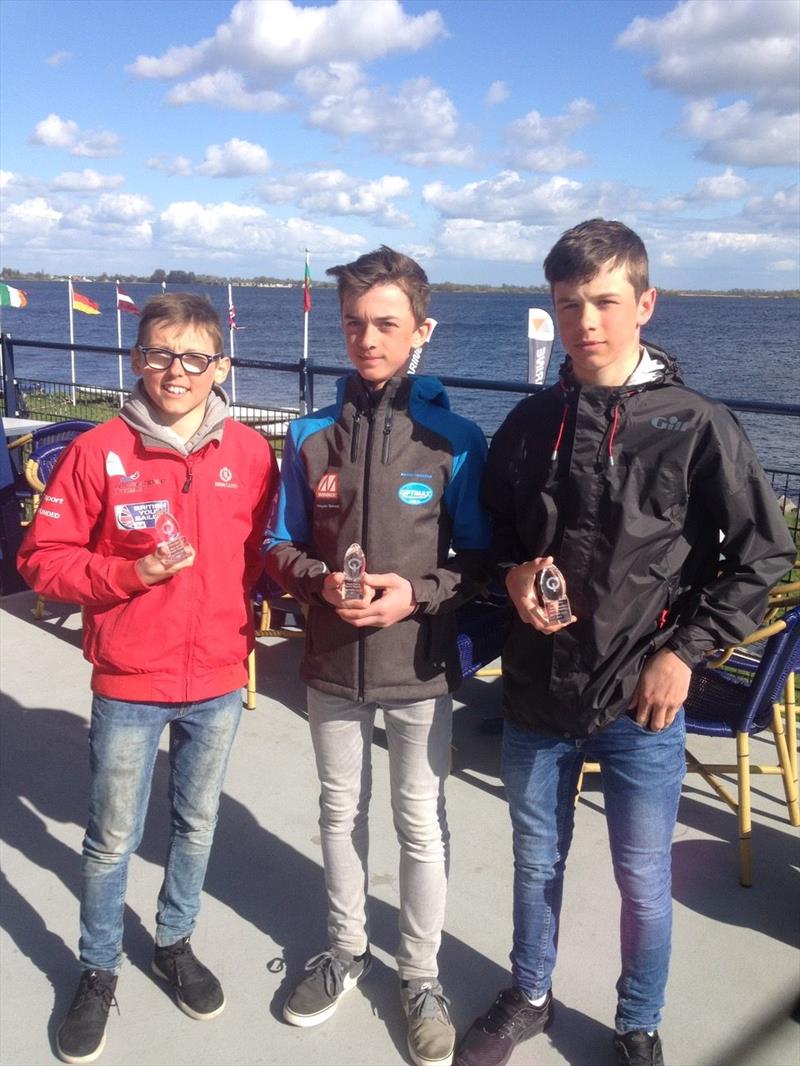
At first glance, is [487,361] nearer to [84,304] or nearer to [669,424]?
[84,304]

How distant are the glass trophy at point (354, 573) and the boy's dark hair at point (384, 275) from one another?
2.00 ft

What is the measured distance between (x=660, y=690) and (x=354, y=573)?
28.6 inches

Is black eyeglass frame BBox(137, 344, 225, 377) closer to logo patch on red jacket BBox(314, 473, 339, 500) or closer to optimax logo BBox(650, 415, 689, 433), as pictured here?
logo patch on red jacket BBox(314, 473, 339, 500)

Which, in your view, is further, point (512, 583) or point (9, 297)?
point (9, 297)

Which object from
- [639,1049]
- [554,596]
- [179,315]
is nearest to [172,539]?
[179,315]

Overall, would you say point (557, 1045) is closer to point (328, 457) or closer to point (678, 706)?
point (678, 706)

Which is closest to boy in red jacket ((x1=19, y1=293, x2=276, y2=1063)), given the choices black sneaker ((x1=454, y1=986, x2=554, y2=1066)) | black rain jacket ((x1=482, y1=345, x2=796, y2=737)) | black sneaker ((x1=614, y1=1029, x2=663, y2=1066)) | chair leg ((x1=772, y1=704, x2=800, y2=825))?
black sneaker ((x1=454, y1=986, x2=554, y2=1066))

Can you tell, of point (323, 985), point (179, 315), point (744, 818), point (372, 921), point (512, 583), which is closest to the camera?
point (512, 583)

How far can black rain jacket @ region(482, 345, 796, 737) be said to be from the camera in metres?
1.95

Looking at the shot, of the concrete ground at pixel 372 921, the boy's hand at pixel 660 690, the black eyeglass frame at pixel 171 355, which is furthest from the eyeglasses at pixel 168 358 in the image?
the concrete ground at pixel 372 921

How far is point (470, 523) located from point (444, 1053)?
51.6 inches

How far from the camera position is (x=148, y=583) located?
2188 millimetres

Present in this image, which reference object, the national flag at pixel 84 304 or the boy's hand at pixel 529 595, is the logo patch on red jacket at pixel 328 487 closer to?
the boy's hand at pixel 529 595

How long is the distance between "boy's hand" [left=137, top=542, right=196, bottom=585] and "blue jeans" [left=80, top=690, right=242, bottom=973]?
38cm
